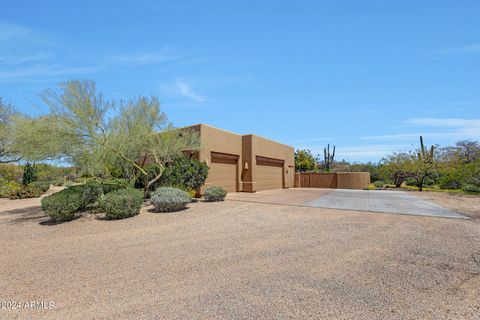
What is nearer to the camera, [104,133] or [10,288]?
[10,288]

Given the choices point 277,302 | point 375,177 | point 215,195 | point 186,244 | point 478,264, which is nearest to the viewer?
point 277,302

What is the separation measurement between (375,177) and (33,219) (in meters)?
35.4

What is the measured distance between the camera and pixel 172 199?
10695mm

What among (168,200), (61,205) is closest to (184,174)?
(168,200)

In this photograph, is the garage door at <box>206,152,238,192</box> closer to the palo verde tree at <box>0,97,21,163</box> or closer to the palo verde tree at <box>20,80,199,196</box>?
the palo verde tree at <box>20,80,199,196</box>

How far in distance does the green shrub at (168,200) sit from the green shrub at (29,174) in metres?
20.6

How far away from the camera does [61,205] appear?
9164 millimetres

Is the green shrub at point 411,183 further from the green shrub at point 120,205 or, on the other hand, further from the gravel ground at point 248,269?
the green shrub at point 120,205

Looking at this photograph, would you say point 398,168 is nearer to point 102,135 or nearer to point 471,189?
point 471,189

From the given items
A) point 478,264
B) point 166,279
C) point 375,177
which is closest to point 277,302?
point 166,279

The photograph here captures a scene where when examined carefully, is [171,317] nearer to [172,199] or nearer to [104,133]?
[172,199]

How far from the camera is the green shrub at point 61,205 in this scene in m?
9.11

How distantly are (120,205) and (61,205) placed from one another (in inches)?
72.3

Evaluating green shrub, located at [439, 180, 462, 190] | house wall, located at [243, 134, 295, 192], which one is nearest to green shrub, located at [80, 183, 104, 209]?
house wall, located at [243, 134, 295, 192]
